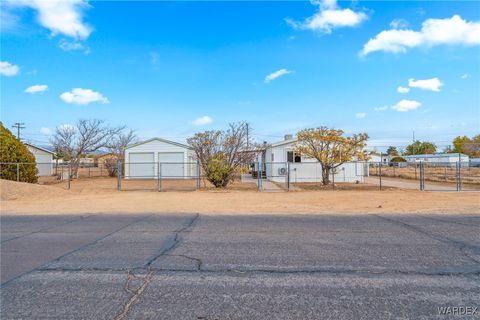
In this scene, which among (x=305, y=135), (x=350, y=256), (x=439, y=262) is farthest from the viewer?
(x=305, y=135)

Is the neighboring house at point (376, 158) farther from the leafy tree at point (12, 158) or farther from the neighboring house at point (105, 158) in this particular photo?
the neighboring house at point (105, 158)

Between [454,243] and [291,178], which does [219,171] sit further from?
[454,243]

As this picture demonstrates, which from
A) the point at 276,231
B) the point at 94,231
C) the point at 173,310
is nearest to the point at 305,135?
the point at 276,231

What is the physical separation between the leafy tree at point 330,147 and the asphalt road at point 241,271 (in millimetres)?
12696

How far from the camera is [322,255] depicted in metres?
5.35

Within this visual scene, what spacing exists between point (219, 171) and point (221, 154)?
1.33 m

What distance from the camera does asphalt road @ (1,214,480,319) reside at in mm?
3475

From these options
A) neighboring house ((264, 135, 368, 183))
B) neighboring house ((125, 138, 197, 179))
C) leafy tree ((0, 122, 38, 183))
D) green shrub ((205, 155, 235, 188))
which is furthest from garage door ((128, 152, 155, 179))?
green shrub ((205, 155, 235, 188))

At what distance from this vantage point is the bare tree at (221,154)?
64.7 ft

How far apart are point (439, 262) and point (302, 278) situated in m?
2.25

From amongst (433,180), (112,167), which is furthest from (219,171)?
(112,167)

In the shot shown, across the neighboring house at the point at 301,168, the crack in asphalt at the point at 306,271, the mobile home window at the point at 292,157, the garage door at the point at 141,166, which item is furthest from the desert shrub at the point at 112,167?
the crack in asphalt at the point at 306,271

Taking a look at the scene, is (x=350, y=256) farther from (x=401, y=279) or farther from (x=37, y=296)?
(x=37, y=296)

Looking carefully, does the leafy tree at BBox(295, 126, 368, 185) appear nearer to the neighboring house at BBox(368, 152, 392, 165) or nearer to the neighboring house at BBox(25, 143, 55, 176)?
the neighboring house at BBox(368, 152, 392, 165)
